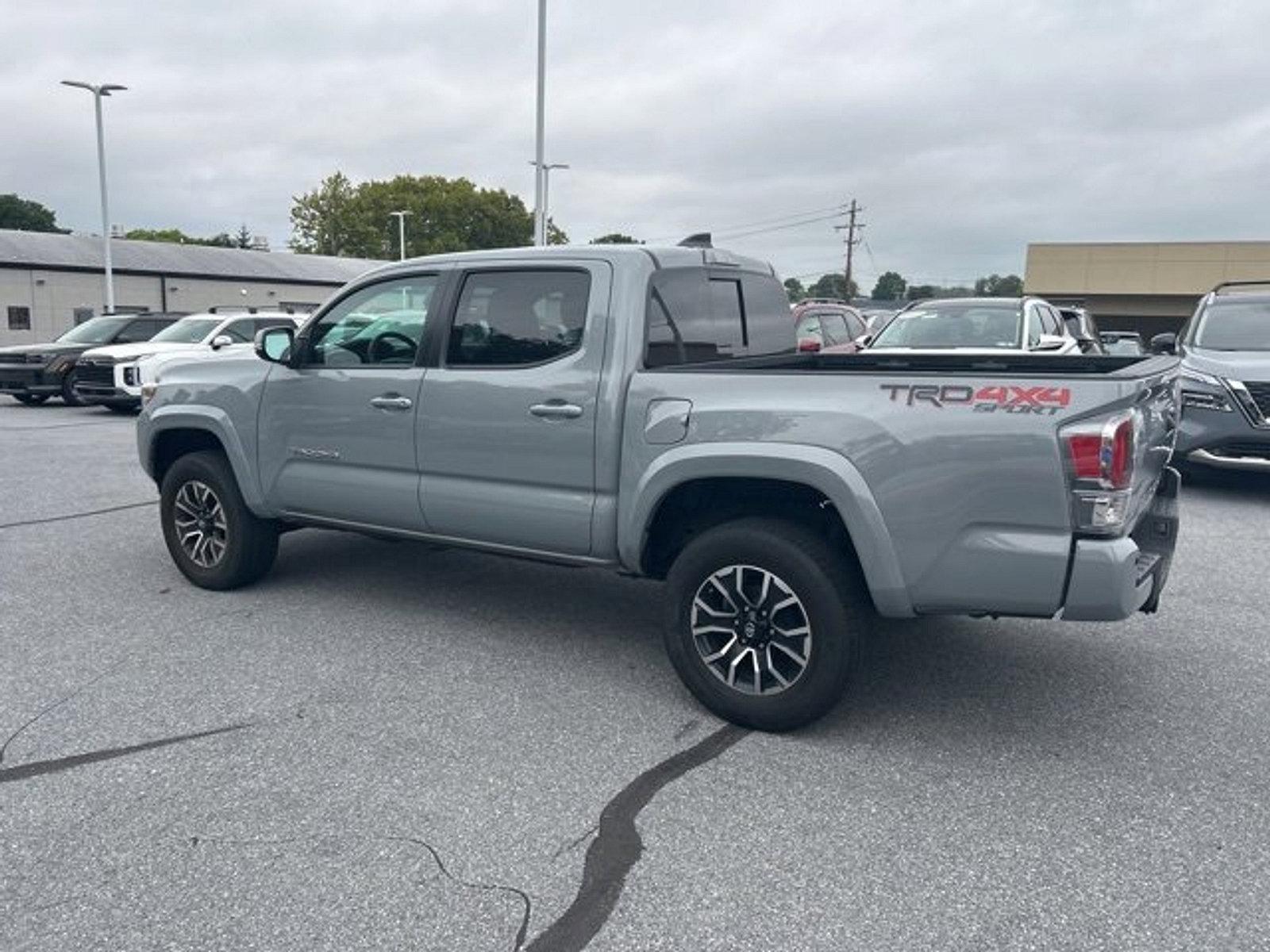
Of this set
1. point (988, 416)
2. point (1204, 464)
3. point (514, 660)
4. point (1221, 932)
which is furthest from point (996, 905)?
point (1204, 464)

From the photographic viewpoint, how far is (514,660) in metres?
4.48

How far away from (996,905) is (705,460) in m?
1.82

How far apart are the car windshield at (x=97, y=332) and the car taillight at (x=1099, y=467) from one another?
17.9 metres

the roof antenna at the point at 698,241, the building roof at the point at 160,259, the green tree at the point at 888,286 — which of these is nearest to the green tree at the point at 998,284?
the green tree at the point at 888,286

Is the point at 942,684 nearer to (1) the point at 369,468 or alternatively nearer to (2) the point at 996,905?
(2) the point at 996,905

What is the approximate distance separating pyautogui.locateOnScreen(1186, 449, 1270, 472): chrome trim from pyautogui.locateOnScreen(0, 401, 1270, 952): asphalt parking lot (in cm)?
322

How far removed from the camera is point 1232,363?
8109 millimetres

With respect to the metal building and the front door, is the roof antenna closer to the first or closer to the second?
the front door

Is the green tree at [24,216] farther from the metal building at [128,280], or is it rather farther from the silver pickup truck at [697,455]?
the silver pickup truck at [697,455]

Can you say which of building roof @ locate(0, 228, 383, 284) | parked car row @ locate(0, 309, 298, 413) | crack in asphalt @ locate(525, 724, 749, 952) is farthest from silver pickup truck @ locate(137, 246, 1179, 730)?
building roof @ locate(0, 228, 383, 284)

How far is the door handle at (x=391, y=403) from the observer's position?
461 cm

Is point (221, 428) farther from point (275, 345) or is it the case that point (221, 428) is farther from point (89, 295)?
point (89, 295)

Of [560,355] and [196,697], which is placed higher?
[560,355]

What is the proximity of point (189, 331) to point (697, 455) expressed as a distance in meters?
15.0
